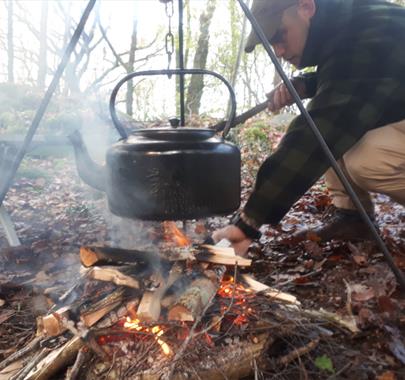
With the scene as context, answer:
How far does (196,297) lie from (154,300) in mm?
163

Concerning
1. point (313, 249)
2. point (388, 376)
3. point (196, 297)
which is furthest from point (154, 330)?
point (313, 249)

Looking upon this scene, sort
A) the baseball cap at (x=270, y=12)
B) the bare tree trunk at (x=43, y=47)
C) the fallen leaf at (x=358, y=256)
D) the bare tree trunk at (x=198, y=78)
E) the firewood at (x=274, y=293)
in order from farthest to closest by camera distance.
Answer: the bare tree trunk at (x=43, y=47), the bare tree trunk at (x=198, y=78), the fallen leaf at (x=358, y=256), the baseball cap at (x=270, y=12), the firewood at (x=274, y=293)

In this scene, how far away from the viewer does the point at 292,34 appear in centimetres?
228

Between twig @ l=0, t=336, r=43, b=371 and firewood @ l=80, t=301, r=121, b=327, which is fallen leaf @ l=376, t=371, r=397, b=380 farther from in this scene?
twig @ l=0, t=336, r=43, b=371

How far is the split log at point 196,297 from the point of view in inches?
55.3

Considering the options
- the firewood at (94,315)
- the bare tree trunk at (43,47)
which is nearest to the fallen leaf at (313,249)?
the firewood at (94,315)

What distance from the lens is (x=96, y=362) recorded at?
1402 millimetres

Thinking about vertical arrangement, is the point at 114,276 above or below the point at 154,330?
above

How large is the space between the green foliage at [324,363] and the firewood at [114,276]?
74cm

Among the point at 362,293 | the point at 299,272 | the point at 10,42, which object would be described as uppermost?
the point at 10,42

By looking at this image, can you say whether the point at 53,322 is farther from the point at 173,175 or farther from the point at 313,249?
the point at 313,249

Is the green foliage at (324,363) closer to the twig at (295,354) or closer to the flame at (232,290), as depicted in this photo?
the twig at (295,354)

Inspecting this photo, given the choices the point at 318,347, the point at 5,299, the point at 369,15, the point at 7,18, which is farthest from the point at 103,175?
the point at 7,18

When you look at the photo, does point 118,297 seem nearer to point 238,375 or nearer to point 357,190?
point 238,375
